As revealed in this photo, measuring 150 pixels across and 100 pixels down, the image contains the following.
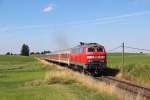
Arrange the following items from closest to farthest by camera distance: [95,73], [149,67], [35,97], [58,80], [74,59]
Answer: [35,97]
[58,80]
[149,67]
[95,73]
[74,59]

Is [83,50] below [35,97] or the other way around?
the other way around

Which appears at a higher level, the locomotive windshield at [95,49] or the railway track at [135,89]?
the locomotive windshield at [95,49]

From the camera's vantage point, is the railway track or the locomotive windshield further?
the locomotive windshield

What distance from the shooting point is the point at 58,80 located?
98.3 ft

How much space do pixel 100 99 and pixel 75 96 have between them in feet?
4.58

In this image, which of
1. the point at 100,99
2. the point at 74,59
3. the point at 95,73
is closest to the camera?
the point at 100,99

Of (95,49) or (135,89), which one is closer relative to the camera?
(135,89)

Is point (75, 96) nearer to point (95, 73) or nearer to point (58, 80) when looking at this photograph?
point (58, 80)

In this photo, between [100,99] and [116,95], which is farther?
[116,95]

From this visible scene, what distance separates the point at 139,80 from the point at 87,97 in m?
12.5

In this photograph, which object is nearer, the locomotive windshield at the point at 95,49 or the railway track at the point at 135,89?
the railway track at the point at 135,89

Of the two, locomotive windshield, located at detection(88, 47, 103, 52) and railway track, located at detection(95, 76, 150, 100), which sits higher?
locomotive windshield, located at detection(88, 47, 103, 52)

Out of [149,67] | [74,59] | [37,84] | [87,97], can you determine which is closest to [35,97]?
[87,97]

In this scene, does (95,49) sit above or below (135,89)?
above
